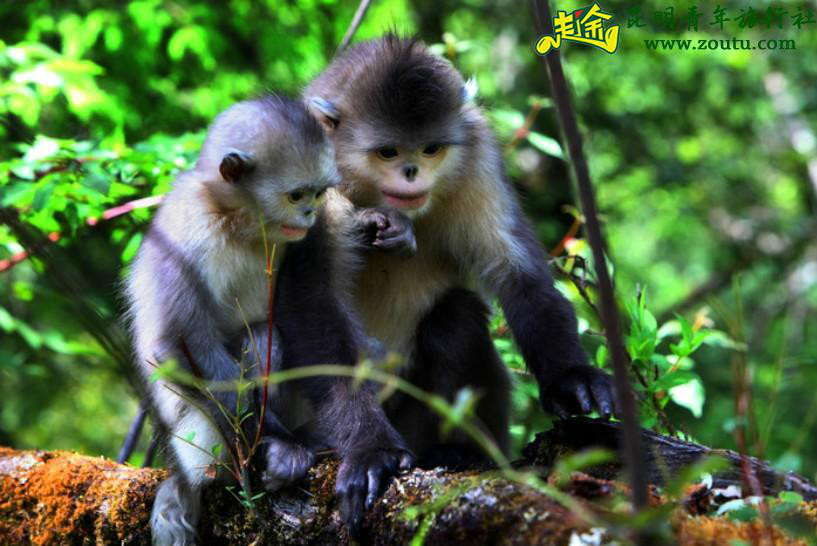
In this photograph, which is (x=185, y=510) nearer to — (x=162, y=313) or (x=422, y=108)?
(x=162, y=313)

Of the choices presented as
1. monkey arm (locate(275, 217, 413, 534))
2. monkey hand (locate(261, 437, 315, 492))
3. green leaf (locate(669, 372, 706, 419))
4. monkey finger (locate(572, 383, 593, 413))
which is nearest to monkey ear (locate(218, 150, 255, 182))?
monkey arm (locate(275, 217, 413, 534))

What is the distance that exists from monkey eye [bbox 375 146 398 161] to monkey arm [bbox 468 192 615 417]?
66cm

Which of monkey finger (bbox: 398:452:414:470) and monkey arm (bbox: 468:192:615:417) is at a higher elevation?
monkey arm (bbox: 468:192:615:417)

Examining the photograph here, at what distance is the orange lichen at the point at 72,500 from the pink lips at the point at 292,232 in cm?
113

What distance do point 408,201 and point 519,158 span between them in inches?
238

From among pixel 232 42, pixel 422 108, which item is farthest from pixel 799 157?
pixel 422 108

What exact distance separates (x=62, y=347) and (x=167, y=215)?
7.72 ft

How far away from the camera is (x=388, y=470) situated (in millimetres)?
3418

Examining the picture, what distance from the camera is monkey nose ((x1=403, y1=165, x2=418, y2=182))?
4.30m

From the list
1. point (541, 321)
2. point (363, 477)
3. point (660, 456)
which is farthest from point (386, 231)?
point (660, 456)

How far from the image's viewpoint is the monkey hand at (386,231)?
13.6ft

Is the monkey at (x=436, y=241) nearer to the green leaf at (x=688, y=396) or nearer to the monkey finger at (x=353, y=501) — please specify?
the green leaf at (x=688, y=396)

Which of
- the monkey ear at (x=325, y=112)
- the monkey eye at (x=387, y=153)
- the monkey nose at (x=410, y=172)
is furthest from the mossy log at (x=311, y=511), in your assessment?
the monkey ear at (x=325, y=112)

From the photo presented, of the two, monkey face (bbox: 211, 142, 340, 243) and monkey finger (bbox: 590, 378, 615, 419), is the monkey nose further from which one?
monkey finger (bbox: 590, 378, 615, 419)
